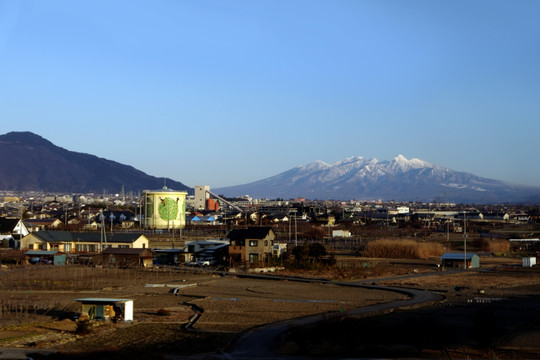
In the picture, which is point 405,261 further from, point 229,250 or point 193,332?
point 193,332

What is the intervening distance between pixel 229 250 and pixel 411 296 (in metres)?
19.3

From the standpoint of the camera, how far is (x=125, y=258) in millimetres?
43844

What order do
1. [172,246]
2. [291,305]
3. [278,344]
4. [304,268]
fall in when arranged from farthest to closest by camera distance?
[172,246]
[304,268]
[291,305]
[278,344]

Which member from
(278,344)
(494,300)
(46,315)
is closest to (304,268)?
(494,300)

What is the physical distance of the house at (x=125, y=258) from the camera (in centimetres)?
4372

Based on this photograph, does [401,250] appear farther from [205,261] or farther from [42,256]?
[42,256]

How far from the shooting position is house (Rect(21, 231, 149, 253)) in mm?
51219

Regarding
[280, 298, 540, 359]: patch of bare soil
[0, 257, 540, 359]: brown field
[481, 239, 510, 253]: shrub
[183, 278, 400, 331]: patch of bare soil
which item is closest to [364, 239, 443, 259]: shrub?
[481, 239, 510, 253]: shrub

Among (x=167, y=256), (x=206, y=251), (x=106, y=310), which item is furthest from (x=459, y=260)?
(x=106, y=310)

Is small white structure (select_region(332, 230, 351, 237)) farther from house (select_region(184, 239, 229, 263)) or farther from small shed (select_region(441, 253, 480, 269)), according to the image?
small shed (select_region(441, 253, 480, 269))

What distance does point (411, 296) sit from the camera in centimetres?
2800

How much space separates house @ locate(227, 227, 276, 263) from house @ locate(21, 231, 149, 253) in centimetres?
939

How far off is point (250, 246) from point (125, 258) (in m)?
7.76

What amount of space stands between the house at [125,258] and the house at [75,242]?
639cm
